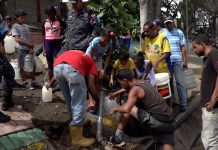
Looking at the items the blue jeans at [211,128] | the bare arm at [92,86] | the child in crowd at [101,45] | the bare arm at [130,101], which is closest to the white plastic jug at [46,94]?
the child in crowd at [101,45]

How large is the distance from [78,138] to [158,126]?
1.09m

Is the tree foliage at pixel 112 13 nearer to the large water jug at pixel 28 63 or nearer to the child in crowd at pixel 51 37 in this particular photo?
the child in crowd at pixel 51 37

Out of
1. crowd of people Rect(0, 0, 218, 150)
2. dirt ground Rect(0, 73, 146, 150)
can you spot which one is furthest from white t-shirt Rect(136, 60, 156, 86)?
dirt ground Rect(0, 73, 146, 150)

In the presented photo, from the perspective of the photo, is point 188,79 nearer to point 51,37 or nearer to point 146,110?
point 51,37

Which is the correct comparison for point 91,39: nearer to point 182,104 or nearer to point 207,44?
point 207,44

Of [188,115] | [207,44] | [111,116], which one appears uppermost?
[207,44]

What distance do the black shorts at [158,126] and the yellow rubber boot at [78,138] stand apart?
0.79 m

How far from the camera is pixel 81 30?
5973mm

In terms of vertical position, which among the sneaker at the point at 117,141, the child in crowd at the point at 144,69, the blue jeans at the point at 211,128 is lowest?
the sneaker at the point at 117,141

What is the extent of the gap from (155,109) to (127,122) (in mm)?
488

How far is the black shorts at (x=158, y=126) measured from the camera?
4809mm

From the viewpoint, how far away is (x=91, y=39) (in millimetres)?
5922

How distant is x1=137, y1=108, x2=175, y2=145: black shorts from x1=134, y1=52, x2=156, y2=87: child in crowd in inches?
55.7

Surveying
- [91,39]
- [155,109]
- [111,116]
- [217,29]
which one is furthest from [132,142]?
[217,29]
